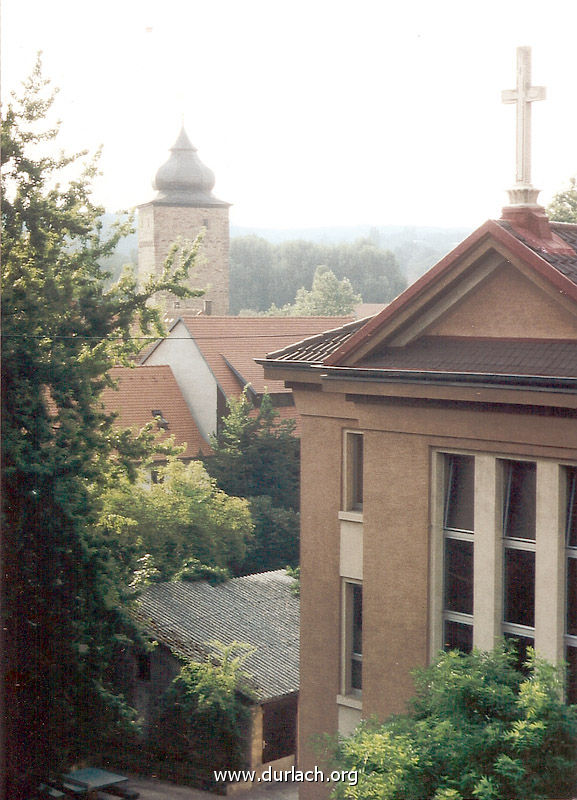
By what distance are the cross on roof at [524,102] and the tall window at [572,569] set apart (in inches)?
77.5

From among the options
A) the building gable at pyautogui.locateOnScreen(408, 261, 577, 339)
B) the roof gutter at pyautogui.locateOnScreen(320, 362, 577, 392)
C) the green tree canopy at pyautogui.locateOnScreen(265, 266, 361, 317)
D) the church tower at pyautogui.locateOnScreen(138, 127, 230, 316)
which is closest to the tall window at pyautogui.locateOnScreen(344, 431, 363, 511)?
the roof gutter at pyautogui.locateOnScreen(320, 362, 577, 392)

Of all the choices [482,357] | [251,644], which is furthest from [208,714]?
[482,357]

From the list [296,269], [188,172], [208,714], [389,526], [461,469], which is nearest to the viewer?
[461,469]

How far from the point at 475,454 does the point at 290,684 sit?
680 centimetres

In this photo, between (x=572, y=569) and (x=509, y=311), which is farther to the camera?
(x=509, y=311)

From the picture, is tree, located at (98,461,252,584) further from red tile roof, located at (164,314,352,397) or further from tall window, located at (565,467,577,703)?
tall window, located at (565,467,577,703)

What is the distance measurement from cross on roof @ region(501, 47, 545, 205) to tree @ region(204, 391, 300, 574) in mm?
8604

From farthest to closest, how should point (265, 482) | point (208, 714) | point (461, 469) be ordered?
point (265, 482), point (208, 714), point (461, 469)

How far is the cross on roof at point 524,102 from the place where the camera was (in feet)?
24.4

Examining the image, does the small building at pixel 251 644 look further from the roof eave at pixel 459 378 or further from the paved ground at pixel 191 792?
the roof eave at pixel 459 378

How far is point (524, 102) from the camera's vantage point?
24.5 feet

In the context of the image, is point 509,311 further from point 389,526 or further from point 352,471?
point 352,471

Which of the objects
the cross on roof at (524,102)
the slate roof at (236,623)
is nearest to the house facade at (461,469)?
the cross on roof at (524,102)

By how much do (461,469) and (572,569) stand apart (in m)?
1.15
